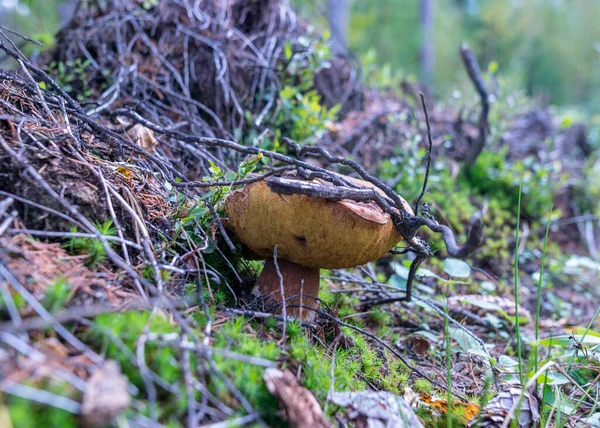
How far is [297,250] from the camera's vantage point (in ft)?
5.38

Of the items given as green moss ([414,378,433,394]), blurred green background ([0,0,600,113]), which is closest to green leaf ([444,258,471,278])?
green moss ([414,378,433,394])

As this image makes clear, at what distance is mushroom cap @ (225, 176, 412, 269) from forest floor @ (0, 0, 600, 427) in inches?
7.1

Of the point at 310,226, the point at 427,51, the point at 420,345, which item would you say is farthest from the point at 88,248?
the point at 427,51

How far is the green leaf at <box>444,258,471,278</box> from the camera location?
2314 millimetres

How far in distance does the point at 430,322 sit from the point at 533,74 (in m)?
26.5

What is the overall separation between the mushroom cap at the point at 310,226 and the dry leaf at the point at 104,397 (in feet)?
2.44

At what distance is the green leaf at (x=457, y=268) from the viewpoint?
231cm

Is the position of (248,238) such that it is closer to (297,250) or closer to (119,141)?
(297,250)

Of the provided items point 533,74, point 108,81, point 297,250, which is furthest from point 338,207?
point 533,74

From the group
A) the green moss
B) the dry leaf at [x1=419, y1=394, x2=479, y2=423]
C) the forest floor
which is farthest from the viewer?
the green moss

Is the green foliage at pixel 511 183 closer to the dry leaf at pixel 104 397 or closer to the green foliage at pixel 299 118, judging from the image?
the green foliage at pixel 299 118

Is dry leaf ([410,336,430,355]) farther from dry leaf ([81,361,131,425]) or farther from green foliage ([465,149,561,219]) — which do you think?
green foliage ([465,149,561,219])

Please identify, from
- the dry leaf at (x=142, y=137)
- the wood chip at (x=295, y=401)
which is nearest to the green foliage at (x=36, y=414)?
the wood chip at (x=295, y=401)

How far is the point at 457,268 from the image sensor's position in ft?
7.72
